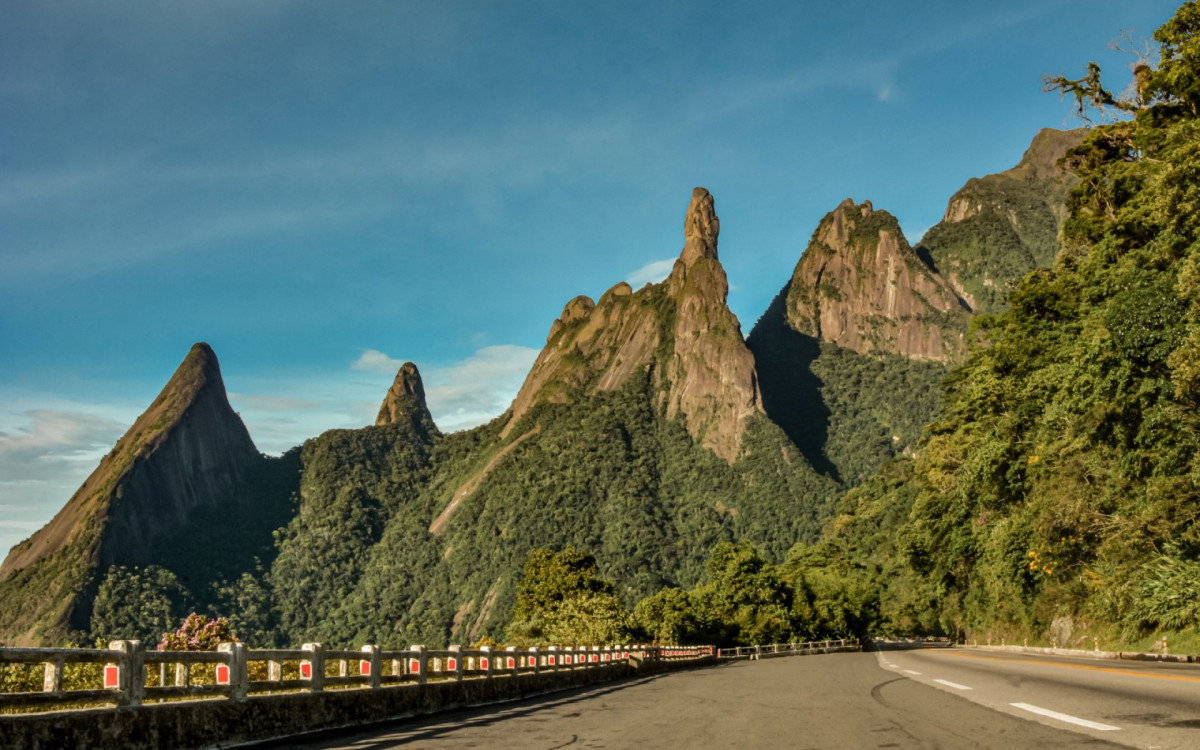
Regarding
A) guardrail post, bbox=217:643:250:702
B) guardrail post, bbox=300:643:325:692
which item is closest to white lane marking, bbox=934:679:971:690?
guardrail post, bbox=300:643:325:692

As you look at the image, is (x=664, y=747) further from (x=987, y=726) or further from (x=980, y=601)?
(x=980, y=601)

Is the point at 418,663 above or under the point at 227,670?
under

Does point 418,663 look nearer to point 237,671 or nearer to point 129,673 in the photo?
point 237,671

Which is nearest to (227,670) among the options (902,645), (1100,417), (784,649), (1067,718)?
(1067,718)

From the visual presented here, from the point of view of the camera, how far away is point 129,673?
8.84 meters

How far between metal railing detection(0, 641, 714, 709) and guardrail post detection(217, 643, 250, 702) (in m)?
0.01

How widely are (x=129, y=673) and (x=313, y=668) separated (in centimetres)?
380

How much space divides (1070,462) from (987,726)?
110 ft

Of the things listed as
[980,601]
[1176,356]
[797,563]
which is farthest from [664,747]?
[797,563]

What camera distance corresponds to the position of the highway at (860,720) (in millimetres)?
8242

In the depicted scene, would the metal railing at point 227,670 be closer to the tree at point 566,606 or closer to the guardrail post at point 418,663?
the guardrail post at point 418,663

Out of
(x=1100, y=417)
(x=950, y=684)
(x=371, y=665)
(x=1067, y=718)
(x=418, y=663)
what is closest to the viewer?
(x=1067, y=718)

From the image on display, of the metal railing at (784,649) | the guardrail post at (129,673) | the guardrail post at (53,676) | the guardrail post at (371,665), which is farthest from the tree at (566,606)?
the guardrail post at (53,676)

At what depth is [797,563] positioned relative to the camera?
144 meters
